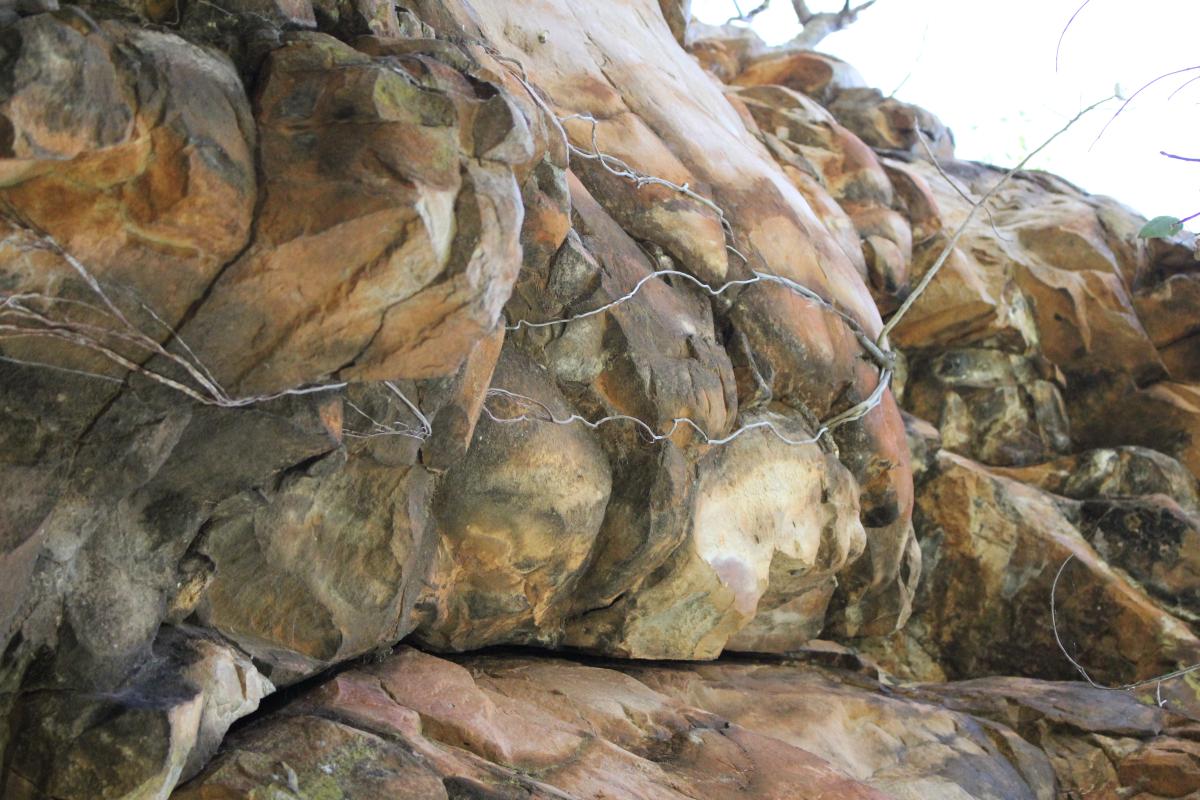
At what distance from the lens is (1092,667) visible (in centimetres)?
590

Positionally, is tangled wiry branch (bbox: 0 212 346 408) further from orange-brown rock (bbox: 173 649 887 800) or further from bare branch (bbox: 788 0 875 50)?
bare branch (bbox: 788 0 875 50)

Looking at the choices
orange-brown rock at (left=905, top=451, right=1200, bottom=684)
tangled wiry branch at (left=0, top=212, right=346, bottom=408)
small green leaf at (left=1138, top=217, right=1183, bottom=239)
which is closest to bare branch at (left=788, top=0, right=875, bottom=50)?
orange-brown rock at (left=905, top=451, right=1200, bottom=684)

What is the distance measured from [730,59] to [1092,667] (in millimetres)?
6084

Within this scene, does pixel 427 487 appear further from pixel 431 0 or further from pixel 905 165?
pixel 905 165

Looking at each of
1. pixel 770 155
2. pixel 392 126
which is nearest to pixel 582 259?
pixel 392 126

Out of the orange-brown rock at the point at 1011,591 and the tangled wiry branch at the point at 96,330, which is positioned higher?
the tangled wiry branch at the point at 96,330

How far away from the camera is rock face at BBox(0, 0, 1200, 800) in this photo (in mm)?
2225

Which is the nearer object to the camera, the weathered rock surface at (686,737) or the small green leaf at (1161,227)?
the weathered rock surface at (686,737)

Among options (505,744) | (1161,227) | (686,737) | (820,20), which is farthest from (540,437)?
(820,20)

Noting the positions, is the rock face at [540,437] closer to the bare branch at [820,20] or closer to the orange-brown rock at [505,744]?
the orange-brown rock at [505,744]

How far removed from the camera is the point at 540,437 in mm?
3670

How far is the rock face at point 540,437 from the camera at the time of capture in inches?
87.6

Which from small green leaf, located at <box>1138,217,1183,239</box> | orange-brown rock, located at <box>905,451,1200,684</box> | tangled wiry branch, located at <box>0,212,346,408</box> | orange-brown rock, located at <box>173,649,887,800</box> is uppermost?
small green leaf, located at <box>1138,217,1183,239</box>

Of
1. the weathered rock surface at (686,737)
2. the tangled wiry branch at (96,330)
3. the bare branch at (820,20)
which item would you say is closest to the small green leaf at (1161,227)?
the weathered rock surface at (686,737)
